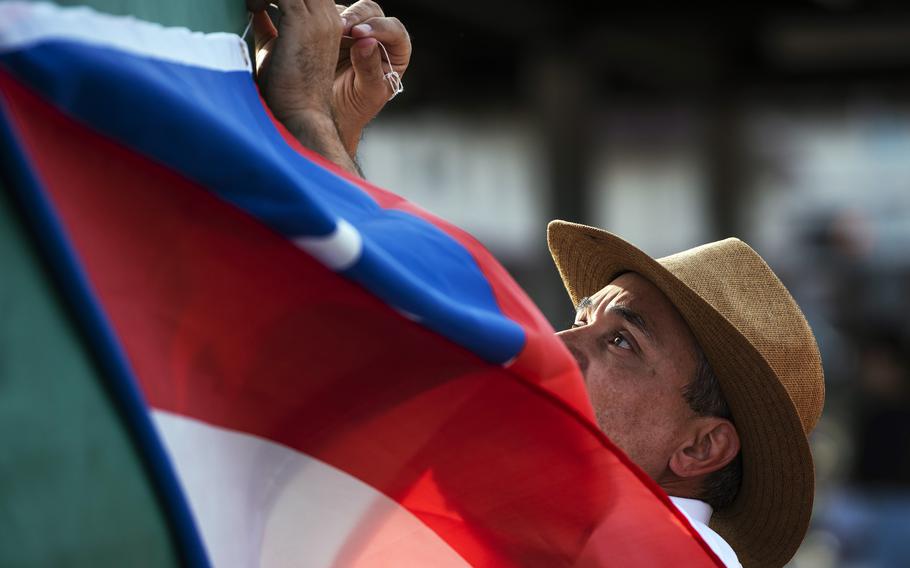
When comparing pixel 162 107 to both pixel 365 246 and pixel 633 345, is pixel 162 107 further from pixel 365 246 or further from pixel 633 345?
pixel 633 345

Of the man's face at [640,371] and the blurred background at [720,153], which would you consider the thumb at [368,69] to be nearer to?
the man's face at [640,371]

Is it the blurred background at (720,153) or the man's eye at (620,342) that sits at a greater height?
the man's eye at (620,342)

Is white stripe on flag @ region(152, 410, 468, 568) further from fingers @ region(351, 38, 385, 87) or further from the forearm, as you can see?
fingers @ region(351, 38, 385, 87)

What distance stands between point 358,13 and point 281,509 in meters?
0.68

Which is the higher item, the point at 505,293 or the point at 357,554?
the point at 505,293

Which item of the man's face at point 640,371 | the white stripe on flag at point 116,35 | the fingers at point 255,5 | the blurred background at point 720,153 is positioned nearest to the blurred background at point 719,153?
the blurred background at point 720,153

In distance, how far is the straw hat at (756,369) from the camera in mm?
2014

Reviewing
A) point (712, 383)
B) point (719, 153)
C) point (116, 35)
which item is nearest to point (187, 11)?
point (116, 35)

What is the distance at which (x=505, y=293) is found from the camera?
130 cm

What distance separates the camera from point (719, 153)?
36.7 ft

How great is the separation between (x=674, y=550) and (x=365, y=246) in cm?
64

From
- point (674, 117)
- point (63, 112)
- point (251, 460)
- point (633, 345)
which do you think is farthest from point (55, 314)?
point (674, 117)

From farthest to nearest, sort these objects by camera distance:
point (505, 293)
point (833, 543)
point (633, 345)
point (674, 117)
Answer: point (674, 117) < point (833, 543) < point (633, 345) < point (505, 293)

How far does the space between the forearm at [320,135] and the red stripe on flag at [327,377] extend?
289 millimetres
